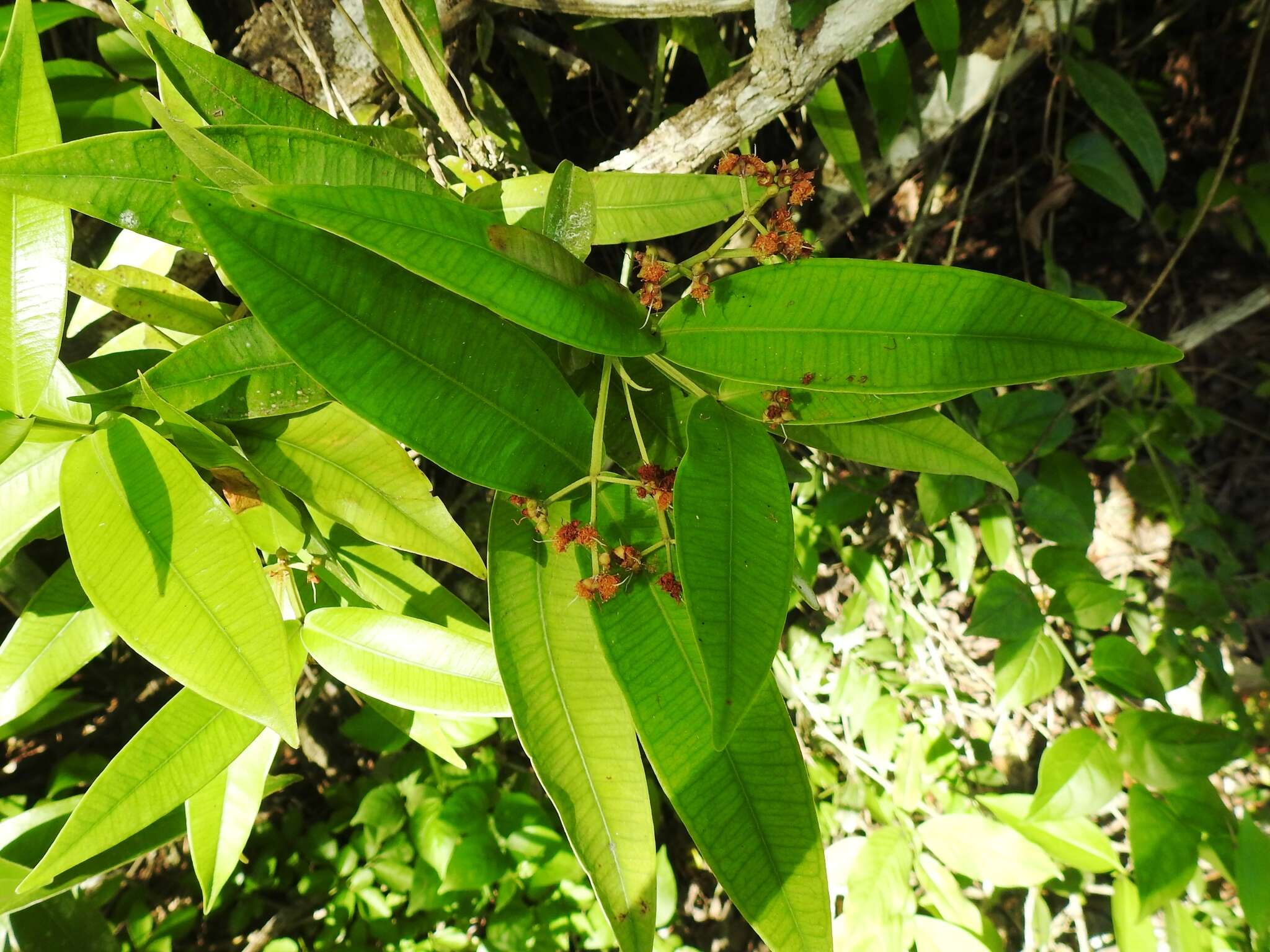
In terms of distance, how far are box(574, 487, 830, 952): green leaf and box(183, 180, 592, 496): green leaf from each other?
5.3 inches

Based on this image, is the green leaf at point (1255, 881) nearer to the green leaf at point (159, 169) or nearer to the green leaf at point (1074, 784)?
the green leaf at point (1074, 784)

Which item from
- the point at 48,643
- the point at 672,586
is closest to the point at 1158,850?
the point at 672,586

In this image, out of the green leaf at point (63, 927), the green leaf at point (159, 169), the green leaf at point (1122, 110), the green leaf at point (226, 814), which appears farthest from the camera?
the green leaf at point (1122, 110)

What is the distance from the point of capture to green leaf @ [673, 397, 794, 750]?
424 mm

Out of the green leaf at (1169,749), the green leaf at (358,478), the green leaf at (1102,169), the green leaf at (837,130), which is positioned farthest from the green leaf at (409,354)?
the green leaf at (1102,169)

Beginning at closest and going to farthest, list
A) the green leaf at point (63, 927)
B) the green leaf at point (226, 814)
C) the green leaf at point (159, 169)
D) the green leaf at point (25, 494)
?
the green leaf at point (159, 169) → the green leaf at point (25, 494) → the green leaf at point (226, 814) → the green leaf at point (63, 927)

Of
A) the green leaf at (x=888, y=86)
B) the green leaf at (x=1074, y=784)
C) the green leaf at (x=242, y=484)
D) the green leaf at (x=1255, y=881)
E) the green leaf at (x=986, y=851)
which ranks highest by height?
the green leaf at (x=888, y=86)

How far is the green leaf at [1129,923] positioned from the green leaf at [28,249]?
1525 mm

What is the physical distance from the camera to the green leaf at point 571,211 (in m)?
0.52

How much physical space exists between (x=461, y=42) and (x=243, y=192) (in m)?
0.69

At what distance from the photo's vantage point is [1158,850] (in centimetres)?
101

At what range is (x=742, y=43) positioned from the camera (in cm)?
125

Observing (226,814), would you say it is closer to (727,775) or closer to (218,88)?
(727,775)

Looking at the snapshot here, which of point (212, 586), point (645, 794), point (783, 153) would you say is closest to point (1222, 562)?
point (783, 153)
